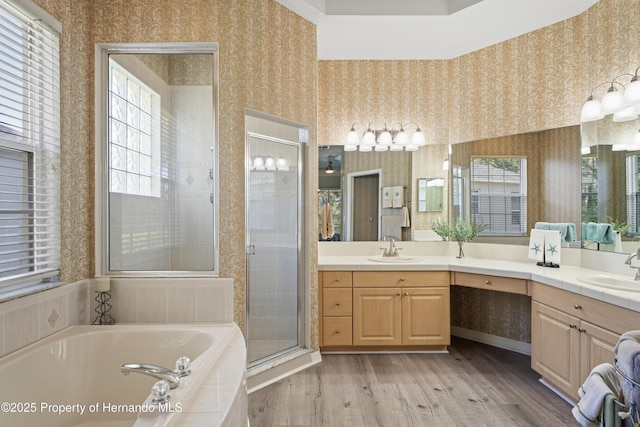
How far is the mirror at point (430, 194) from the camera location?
353 cm

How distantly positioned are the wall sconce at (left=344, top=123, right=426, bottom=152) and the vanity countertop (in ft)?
3.66

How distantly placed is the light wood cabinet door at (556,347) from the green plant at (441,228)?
107 centimetres

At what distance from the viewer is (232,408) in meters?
1.32

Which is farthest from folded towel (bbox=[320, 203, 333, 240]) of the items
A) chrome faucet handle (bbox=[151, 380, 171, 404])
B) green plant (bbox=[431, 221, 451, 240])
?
chrome faucet handle (bbox=[151, 380, 171, 404])

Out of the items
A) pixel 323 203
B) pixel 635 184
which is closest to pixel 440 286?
pixel 323 203

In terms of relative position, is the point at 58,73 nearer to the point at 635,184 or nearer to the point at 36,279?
the point at 36,279

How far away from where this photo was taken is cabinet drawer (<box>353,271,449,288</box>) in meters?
3.04

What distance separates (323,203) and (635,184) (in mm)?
2349

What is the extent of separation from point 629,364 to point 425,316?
1924 millimetres

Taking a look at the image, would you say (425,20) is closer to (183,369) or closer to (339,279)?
(339,279)

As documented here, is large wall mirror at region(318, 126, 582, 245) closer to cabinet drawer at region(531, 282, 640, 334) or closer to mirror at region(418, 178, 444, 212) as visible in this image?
mirror at region(418, 178, 444, 212)

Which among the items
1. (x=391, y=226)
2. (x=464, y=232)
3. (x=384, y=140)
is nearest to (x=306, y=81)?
(x=384, y=140)

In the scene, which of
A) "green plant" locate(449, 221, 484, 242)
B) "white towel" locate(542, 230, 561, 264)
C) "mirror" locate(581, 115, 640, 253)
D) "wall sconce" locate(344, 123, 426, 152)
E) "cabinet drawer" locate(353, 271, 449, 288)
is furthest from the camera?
"wall sconce" locate(344, 123, 426, 152)

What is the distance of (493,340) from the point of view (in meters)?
3.33
